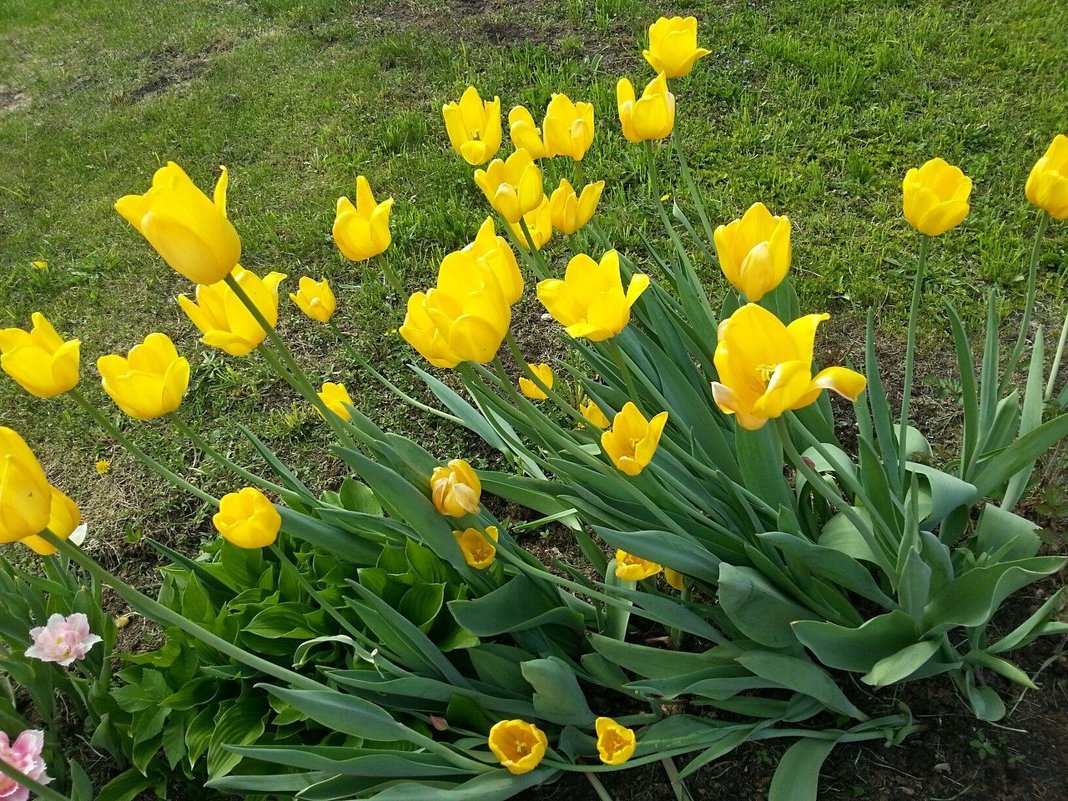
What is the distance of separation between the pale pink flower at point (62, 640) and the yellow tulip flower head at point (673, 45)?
163cm

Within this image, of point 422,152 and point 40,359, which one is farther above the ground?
point 40,359

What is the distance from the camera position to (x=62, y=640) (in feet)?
5.50

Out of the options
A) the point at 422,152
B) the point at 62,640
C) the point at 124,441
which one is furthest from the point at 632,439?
the point at 422,152

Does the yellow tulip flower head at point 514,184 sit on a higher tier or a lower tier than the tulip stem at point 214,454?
higher

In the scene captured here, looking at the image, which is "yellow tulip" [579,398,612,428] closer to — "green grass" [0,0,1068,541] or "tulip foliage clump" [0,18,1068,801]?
"tulip foliage clump" [0,18,1068,801]

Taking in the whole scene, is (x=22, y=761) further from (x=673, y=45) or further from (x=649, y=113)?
(x=673, y=45)

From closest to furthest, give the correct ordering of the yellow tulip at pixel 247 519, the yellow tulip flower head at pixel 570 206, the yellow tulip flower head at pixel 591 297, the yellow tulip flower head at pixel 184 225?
1. the yellow tulip flower head at pixel 184 225
2. the yellow tulip flower head at pixel 591 297
3. the yellow tulip at pixel 247 519
4. the yellow tulip flower head at pixel 570 206

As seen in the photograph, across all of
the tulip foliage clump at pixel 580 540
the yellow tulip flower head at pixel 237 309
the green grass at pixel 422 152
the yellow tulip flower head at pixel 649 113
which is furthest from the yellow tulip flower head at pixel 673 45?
the green grass at pixel 422 152

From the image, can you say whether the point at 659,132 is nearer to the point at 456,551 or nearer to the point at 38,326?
the point at 456,551

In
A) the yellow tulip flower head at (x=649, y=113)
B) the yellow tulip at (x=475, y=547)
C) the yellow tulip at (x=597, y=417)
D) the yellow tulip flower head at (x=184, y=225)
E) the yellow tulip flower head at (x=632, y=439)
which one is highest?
the yellow tulip flower head at (x=184, y=225)

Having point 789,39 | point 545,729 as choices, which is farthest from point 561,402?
point 789,39

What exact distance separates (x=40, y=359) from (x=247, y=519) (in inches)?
15.6

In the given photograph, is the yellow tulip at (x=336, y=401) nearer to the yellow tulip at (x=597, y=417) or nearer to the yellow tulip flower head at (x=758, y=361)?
the yellow tulip at (x=597, y=417)

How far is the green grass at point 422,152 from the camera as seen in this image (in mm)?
2766
